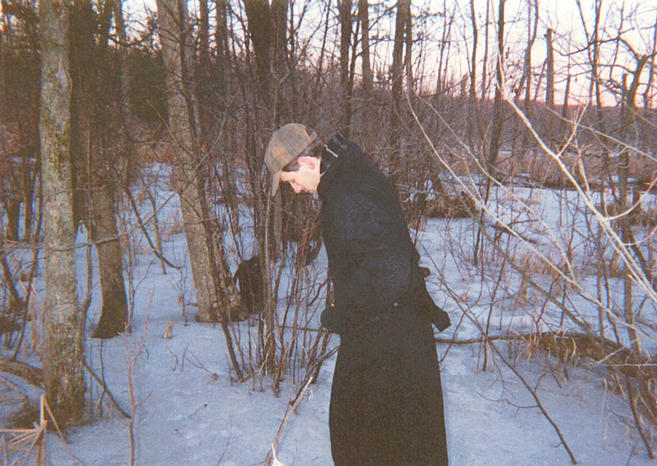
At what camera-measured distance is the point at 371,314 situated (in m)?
1.70

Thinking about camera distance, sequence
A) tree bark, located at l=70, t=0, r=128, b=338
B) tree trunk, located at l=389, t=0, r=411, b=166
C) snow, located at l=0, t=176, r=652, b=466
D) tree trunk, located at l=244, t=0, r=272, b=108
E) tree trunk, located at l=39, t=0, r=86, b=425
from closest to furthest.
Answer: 1. tree trunk, located at l=39, t=0, r=86, b=425
2. snow, located at l=0, t=176, r=652, b=466
3. tree trunk, located at l=244, t=0, r=272, b=108
4. tree bark, located at l=70, t=0, r=128, b=338
5. tree trunk, located at l=389, t=0, r=411, b=166

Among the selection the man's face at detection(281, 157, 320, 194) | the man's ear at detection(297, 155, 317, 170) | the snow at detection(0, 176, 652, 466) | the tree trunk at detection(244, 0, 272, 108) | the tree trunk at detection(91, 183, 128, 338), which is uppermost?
the tree trunk at detection(244, 0, 272, 108)

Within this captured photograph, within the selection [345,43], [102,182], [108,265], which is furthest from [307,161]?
[345,43]

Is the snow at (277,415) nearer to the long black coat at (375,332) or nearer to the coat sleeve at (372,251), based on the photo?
the long black coat at (375,332)

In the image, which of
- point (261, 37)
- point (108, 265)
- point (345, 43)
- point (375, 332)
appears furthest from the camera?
point (345, 43)

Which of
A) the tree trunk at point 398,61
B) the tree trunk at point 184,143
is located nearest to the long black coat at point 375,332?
the tree trunk at point 184,143

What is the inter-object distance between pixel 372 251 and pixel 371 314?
0.82 feet

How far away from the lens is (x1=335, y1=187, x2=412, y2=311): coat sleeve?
162 centimetres

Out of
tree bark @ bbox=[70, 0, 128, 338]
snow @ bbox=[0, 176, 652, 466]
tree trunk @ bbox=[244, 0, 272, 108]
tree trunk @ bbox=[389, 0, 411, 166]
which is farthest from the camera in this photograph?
tree trunk @ bbox=[389, 0, 411, 166]

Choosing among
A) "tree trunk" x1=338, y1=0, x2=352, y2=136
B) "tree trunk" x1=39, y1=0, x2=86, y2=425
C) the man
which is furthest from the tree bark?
the man

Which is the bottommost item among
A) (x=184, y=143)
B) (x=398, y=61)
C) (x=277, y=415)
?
(x=277, y=415)

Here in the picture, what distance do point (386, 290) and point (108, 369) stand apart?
288 centimetres

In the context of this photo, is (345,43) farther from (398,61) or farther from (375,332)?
(375,332)

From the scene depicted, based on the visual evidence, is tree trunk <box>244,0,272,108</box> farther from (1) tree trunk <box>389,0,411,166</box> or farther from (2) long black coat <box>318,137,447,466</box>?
(2) long black coat <box>318,137,447,466</box>
